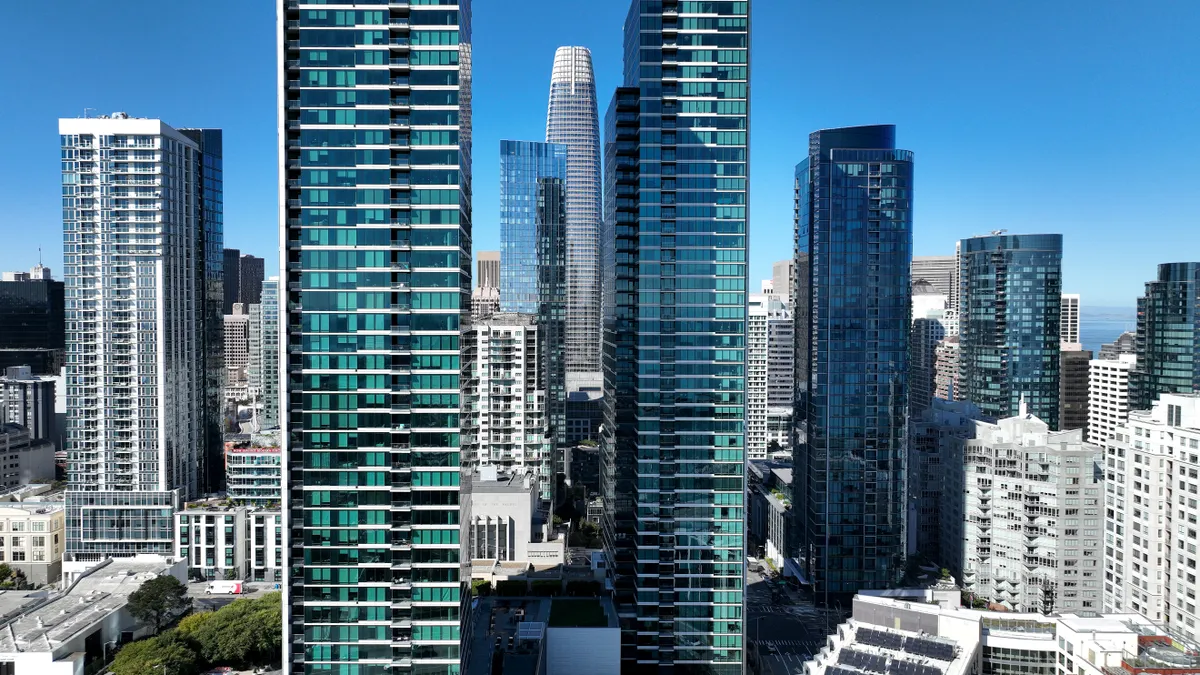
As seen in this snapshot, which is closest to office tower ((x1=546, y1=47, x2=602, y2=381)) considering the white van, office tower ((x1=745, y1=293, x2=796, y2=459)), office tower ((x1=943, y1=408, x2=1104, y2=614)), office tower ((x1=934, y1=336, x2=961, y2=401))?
office tower ((x1=745, y1=293, x2=796, y2=459))

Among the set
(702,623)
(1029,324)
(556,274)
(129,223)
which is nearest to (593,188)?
(556,274)

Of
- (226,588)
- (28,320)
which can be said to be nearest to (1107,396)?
(226,588)

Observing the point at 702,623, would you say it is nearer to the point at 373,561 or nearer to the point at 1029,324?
Result: the point at 373,561

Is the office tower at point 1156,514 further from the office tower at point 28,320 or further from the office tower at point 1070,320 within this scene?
the office tower at point 28,320

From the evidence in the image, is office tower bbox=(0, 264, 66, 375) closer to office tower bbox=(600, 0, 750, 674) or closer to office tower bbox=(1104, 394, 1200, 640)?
office tower bbox=(600, 0, 750, 674)

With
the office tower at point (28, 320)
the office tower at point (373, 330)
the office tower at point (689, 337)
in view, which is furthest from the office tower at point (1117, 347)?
the office tower at point (28, 320)

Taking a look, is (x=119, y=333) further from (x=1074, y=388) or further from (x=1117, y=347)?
(x=1117, y=347)
